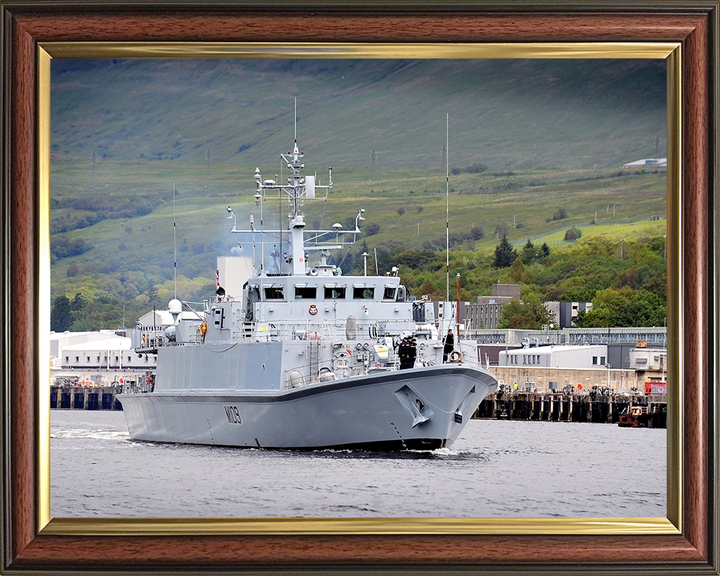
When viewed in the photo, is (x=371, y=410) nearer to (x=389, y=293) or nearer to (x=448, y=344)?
(x=448, y=344)

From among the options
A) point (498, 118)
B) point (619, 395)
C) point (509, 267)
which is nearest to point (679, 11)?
point (498, 118)

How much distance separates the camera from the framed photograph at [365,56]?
24.2 ft

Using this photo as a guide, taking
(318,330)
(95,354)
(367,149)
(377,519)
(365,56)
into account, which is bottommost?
(377,519)

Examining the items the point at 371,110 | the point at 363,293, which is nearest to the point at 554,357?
the point at 363,293

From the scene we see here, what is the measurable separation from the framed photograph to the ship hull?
42.5 ft

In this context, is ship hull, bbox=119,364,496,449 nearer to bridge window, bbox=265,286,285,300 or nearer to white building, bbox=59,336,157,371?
bridge window, bbox=265,286,285,300

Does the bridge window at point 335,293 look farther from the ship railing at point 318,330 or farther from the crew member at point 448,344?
the crew member at point 448,344

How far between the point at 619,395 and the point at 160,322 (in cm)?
2337

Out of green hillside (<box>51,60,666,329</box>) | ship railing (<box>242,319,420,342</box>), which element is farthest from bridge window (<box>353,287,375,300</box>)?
green hillside (<box>51,60,666,329</box>)

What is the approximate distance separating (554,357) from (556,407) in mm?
3188

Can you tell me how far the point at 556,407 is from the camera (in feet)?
160

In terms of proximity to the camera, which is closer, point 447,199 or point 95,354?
point 447,199

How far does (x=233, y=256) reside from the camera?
2623 centimetres

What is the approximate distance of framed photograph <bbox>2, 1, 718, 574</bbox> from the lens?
739 cm
